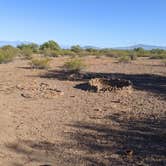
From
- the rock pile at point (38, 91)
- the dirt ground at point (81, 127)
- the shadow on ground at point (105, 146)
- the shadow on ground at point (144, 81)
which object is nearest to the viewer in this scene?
the shadow on ground at point (105, 146)

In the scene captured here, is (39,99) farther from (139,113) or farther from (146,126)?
(146,126)

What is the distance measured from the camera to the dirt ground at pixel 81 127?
1032cm

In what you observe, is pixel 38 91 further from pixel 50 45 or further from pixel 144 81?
pixel 50 45

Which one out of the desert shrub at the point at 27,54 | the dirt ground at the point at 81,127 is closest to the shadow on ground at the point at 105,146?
the dirt ground at the point at 81,127

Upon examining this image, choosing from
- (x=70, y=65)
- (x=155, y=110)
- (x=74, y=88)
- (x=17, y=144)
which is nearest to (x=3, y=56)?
(x=70, y=65)

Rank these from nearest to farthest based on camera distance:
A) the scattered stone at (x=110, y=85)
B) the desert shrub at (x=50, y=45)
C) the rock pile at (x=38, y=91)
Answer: the rock pile at (x=38, y=91) → the scattered stone at (x=110, y=85) → the desert shrub at (x=50, y=45)

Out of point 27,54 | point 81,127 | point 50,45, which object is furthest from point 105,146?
point 50,45

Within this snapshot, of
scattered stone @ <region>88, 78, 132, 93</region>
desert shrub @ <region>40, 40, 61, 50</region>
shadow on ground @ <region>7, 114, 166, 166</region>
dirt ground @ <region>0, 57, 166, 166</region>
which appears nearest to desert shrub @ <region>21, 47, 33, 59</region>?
desert shrub @ <region>40, 40, 61, 50</region>

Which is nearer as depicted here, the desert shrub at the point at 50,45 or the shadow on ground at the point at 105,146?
the shadow on ground at the point at 105,146

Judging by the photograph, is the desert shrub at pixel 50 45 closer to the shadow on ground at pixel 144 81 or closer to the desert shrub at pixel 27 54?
the desert shrub at pixel 27 54

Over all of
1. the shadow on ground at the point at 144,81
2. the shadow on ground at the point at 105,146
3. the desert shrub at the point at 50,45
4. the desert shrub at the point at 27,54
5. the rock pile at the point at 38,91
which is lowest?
the shadow on ground at the point at 105,146

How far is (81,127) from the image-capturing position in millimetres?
13367

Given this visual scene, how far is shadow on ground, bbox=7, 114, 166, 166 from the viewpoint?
1006cm

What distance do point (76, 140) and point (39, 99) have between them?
707 cm
